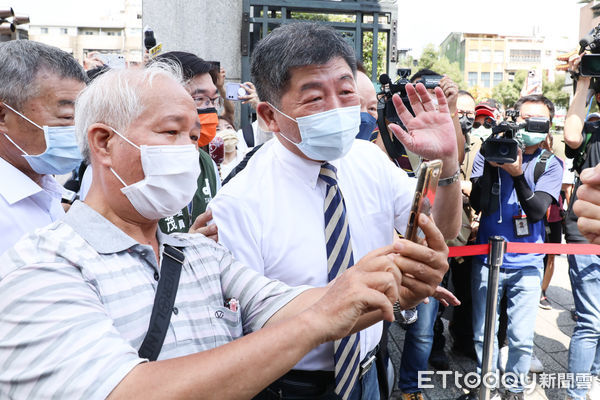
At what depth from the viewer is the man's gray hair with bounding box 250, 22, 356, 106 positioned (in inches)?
72.5

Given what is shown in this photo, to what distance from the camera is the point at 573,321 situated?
5.21m

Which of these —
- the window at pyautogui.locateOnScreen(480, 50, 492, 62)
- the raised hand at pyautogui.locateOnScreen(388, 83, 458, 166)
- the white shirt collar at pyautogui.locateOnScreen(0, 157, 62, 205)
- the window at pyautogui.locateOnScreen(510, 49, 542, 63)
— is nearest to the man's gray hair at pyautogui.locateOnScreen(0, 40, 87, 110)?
the white shirt collar at pyautogui.locateOnScreen(0, 157, 62, 205)

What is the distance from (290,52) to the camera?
1.85m

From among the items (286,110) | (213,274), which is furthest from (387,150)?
(213,274)

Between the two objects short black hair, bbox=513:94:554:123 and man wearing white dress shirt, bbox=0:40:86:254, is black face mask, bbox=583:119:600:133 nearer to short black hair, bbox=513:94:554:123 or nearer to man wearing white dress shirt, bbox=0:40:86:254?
short black hair, bbox=513:94:554:123

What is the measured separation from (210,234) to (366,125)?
187 centimetres

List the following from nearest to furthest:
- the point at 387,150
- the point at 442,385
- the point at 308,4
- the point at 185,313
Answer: the point at 185,313
the point at 387,150
the point at 442,385
the point at 308,4

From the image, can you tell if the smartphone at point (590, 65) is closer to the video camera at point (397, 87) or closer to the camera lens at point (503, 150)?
the video camera at point (397, 87)

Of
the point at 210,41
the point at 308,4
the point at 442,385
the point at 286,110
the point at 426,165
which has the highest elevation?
the point at 308,4

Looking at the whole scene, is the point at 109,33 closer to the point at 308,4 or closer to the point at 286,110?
the point at 308,4

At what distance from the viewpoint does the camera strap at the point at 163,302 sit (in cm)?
118

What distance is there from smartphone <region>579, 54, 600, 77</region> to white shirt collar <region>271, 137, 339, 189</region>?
1.23 m

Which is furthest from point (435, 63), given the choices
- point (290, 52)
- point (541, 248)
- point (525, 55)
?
point (290, 52)

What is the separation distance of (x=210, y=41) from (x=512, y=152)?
14.4ft
